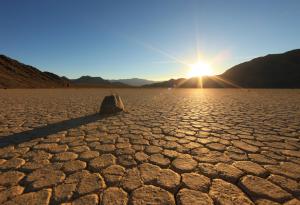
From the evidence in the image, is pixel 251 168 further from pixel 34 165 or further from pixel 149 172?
pixel 34 165

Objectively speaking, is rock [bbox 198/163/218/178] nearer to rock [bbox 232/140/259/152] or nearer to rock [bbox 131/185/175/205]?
rock [bbox 131/185/175/205]

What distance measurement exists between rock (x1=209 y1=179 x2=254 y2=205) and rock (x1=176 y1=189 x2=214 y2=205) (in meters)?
0.07

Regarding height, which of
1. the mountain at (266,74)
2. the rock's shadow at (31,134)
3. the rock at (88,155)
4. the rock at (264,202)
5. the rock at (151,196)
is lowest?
the rock at (264,202)

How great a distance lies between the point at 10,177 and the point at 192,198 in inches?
80.5

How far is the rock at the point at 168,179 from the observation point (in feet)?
6.11

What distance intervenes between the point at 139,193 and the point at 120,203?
0.22 m

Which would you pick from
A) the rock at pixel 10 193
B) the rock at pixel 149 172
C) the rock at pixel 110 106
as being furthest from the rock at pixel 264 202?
the rock at pixel 110 106

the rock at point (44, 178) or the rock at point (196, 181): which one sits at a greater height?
the rock at point (44, 178)

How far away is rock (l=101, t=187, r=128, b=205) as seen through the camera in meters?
1.62

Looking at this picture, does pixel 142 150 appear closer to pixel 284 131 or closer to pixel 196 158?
pixel 196 158

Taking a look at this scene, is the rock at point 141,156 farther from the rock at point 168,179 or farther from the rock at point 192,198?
the rock at point 192,198

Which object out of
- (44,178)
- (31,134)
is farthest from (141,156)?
(31,134)

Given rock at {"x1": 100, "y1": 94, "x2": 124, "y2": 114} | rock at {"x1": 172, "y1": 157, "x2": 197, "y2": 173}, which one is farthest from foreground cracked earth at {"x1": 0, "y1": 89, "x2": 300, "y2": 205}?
rock at {"x1": 100, "y1": 94, "x2": 124, "y2": 114}

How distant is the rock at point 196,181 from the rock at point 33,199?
4.50ft
